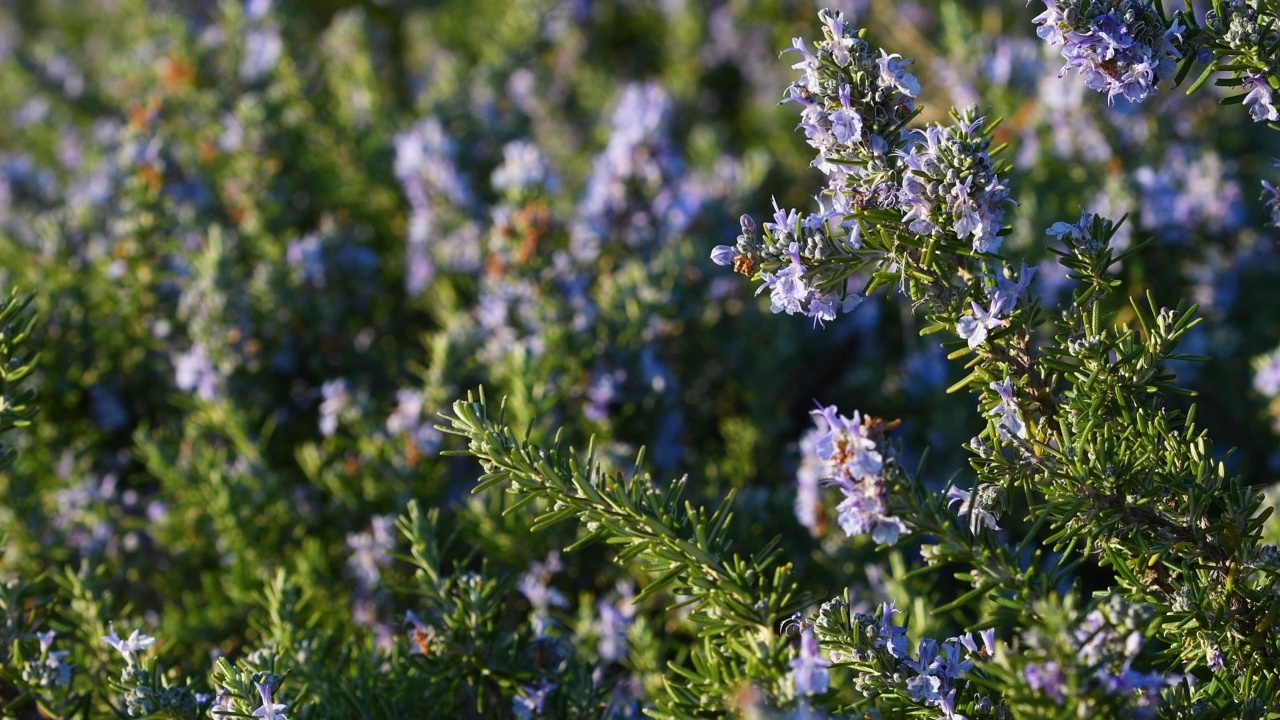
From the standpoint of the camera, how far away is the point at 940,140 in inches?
49.3

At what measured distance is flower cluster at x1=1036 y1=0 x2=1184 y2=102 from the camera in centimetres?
127

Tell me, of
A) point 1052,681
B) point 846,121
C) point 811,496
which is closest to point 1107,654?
point 1052,681

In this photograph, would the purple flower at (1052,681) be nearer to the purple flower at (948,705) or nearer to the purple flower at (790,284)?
the purple flower at (948,705)

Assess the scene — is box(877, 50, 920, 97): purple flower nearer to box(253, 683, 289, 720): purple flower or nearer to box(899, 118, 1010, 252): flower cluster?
box(899, 118, 1010, 252): flower cluster

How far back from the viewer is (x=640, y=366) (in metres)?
2.43

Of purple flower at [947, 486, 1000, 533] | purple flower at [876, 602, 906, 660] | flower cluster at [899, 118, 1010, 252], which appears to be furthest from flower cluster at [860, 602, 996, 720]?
flower cluster at [899, 118, 1010, 252]

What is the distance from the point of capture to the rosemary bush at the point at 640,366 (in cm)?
126

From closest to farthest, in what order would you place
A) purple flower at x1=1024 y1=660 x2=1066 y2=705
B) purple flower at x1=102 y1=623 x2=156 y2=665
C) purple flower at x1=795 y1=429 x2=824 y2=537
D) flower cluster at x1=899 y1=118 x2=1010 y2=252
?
purple flower at x1=1024 y1=660 x2=1066 y2=705 < flower cluster at x1=899 y1=118 x2=1010 y2=252 < purple flower at x1=102 y1=623 x2=156 y2=665 < purple flower at x1=795 y1=429 x2=824 y2=537

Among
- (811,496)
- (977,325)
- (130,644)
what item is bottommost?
(811,496)

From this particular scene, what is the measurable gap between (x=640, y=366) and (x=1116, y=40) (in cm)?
134

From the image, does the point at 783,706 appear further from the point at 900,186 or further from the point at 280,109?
the point at 280,109

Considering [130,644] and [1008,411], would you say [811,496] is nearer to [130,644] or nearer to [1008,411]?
[1008,411]

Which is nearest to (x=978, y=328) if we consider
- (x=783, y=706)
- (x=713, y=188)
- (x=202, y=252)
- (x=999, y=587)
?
(x=999, y=587)

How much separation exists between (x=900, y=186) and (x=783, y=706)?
602 millimetres
